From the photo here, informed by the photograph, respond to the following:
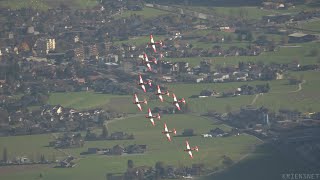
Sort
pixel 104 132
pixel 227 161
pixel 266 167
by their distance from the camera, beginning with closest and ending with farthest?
pixel 266 167, pixel 227 161, pixel 104 132

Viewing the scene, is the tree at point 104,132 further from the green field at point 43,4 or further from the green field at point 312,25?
the green field at point 43,4


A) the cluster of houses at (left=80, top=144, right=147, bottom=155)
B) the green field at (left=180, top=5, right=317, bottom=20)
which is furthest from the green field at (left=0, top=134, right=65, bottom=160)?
the green field at (left=180, top=5, right=317, bottom=20)

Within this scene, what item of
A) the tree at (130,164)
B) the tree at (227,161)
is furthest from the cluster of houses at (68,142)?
the tree at (227,161)

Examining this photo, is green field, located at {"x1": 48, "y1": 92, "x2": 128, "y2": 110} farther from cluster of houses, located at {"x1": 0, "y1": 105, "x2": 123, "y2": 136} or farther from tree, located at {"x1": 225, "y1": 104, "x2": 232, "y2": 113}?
tree, located at {"x1": 225, "y1": 104, "x2": 232, "y2": 113}

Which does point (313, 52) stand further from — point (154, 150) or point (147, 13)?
point (154, 150)

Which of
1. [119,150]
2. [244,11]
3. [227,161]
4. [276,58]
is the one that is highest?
[227,161]

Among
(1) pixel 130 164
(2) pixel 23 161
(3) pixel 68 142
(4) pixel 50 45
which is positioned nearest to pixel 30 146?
(3) pixel 68 142
